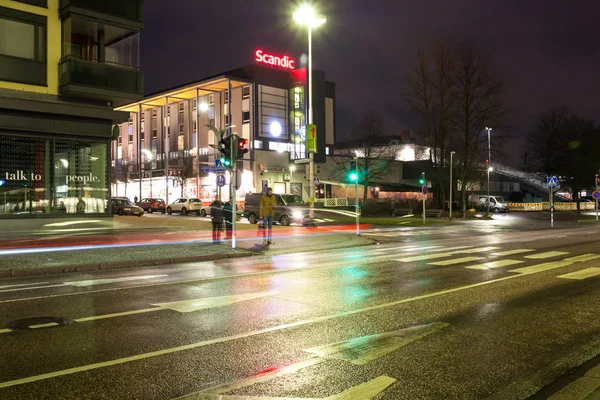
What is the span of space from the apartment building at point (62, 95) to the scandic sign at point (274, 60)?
1337 inches

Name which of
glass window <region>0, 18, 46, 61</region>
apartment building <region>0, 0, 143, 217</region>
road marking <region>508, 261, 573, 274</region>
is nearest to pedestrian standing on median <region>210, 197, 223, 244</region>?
apartment building <region>0, 0, 143, 217</region>

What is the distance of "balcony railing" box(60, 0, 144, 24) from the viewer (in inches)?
754

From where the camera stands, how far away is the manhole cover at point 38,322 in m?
6.93

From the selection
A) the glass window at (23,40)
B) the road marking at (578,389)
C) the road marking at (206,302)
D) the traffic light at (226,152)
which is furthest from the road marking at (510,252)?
the glass window at (23,40)

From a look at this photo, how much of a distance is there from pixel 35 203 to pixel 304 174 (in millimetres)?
40843

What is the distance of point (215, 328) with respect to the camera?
680 centimetres

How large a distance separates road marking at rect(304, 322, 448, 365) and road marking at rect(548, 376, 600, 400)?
177 cm

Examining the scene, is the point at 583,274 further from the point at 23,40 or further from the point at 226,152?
the point at 23,40

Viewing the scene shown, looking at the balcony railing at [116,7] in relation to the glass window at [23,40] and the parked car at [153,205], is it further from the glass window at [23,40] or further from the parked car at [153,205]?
the parked car at [153,205]

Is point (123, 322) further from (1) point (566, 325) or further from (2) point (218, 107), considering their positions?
(2) point (218, 107)

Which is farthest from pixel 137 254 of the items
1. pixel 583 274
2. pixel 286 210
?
pixel 286 210

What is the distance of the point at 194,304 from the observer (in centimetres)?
840

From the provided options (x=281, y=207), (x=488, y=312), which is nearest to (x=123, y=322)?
(x=488, y=312)

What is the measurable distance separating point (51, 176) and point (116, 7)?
7063 mm
